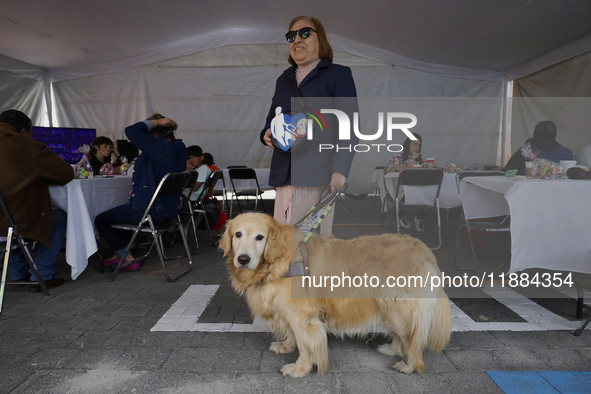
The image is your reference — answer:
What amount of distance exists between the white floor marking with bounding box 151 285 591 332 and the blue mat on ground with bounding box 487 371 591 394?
50 cm

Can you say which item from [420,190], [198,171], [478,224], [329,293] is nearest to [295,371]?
[329,293]

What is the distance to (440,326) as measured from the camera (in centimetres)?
183

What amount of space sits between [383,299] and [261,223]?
0.75 m

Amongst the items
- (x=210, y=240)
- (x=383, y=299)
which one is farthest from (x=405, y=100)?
(x=383, y=299)

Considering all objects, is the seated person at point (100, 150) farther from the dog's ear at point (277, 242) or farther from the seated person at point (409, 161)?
the dog's ear at point (277, 242)

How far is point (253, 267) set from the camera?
5.78ft

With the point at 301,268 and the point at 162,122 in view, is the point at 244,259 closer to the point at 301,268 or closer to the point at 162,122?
the point at 301,268

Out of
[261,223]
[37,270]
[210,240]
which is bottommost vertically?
[210,240]

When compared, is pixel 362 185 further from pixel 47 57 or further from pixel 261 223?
pixel 47 57

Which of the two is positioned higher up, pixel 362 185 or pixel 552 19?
pixel 552 19

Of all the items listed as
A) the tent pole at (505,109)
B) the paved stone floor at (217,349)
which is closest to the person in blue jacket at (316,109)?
the paved stone floor at (217,349)

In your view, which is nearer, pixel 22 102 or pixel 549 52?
pixel 549 52

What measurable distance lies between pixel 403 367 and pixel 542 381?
670 millimetres

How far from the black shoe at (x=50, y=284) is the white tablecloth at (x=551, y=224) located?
386 cm
